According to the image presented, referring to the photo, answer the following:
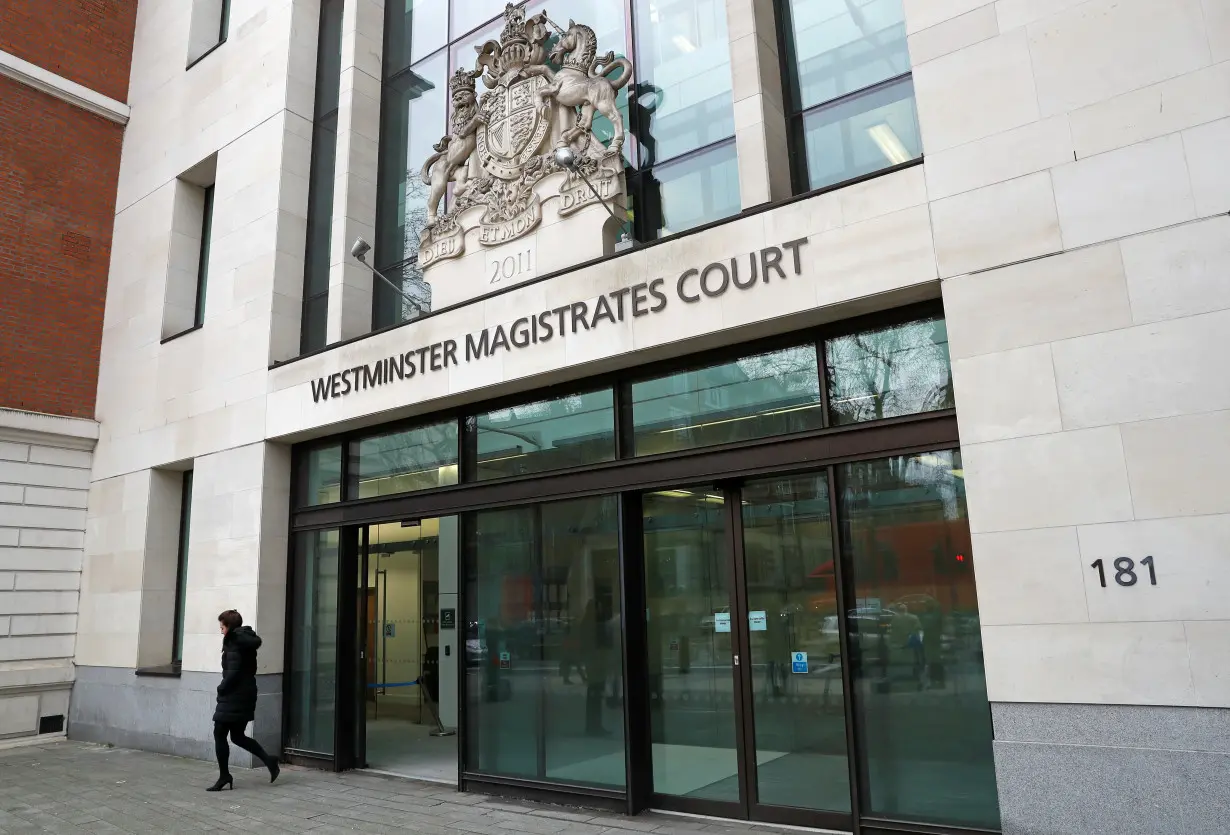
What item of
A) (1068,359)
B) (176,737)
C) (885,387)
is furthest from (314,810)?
(1068,359)

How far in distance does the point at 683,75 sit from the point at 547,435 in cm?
403

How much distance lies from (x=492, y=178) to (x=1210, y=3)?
6750 mm

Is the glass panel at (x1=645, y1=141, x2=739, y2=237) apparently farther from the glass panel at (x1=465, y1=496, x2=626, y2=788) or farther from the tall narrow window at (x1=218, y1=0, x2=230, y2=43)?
the tall narrow window at (x1=218, y1=0, x2=230, y2=43)

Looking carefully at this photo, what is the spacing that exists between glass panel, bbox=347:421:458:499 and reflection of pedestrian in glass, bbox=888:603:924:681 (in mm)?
5201

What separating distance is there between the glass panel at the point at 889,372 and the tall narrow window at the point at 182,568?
9.99m

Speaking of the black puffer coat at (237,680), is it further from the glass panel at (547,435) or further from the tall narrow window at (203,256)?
the tall narrow window at (203,256)

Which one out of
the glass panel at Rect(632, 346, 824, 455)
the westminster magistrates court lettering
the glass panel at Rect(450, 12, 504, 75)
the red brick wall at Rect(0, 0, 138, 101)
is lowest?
the glass panel at Rect(632, 346, 824, 455)

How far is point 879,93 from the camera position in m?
7.56

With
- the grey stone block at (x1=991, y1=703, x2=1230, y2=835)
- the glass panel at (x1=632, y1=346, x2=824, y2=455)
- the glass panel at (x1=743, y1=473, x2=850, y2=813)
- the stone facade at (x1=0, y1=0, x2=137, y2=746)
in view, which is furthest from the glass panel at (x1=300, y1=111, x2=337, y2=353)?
the grey stone block at (x1=991, y1=703, x2=1230, y2=835)

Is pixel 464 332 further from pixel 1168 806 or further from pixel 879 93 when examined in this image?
pixel 1168 806

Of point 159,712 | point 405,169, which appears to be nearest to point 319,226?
point 405,169

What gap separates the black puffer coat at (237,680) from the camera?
9258 millimetres

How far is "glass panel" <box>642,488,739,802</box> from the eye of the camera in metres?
7.36

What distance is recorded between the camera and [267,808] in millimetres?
8406
